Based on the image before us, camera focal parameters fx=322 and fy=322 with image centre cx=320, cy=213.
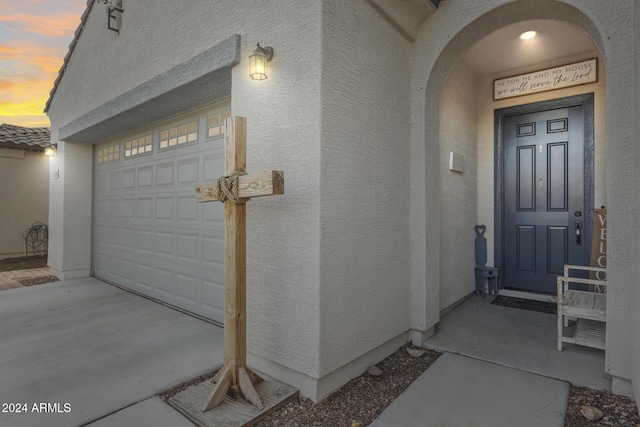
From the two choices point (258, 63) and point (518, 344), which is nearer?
point (258, 63)

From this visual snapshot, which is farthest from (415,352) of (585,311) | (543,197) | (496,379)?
(543,197)

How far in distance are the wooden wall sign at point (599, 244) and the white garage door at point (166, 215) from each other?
3.87m

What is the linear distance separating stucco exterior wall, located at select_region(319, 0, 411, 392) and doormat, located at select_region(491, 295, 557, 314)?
6.25 feet

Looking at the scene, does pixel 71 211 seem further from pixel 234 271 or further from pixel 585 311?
pixel 585 311

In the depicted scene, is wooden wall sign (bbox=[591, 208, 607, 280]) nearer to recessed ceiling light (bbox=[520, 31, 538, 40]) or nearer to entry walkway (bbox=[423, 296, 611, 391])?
entry walkway (bbox=[423, 296, 611, 391])

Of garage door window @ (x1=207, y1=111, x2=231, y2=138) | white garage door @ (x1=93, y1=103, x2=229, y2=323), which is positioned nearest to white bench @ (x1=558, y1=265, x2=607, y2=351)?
white garage door @ (x1=93, y1=103, x2=229, y2=323)

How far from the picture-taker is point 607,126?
2.13 metres

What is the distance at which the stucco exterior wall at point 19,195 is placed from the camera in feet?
26.4

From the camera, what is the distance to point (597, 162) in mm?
3785

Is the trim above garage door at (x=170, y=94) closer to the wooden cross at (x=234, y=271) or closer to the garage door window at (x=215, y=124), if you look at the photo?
the garage door window at (x=215, y=124)

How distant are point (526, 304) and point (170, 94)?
4801mm

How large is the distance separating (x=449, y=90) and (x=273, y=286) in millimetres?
3142

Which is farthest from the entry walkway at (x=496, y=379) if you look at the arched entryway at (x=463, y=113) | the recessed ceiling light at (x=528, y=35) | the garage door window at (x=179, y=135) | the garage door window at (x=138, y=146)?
the garage door window at (x=138, y=146)

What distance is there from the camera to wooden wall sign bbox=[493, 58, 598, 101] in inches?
151
